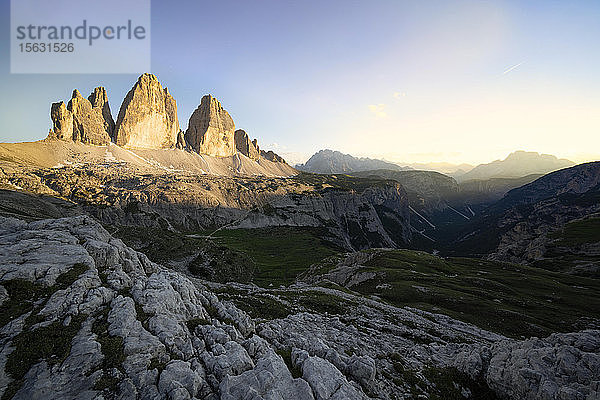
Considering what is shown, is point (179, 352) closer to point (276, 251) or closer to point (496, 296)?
point (496, 296)

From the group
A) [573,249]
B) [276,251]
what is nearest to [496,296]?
[573,249]

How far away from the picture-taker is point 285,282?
9450 centimetres

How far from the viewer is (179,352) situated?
17.2m

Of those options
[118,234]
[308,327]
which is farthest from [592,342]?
[118,234]

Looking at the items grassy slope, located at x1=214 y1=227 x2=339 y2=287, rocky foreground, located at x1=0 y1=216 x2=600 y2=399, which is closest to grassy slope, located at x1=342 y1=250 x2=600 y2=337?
rocky foreground, located at x1=0 y1=216 x2=600 y2=399

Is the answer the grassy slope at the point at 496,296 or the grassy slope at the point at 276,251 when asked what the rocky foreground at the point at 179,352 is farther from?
the grassy slope at the point at 276,251

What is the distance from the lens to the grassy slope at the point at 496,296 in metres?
51.0

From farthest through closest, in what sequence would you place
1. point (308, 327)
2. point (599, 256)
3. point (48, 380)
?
1. point (599, 256)
2. point (308, 327)
3. point (48, 380)

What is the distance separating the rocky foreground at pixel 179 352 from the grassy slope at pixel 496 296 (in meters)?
30.7

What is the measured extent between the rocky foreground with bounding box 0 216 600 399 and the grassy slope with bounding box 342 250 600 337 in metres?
30.7

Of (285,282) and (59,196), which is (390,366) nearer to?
(285,282)

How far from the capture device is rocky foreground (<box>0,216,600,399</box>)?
13.9 m

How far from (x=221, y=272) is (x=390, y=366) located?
84.8 m

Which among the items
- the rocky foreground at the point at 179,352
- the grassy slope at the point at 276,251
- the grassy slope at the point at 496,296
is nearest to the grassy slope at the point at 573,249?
the grassy slope at the point at 496,296
